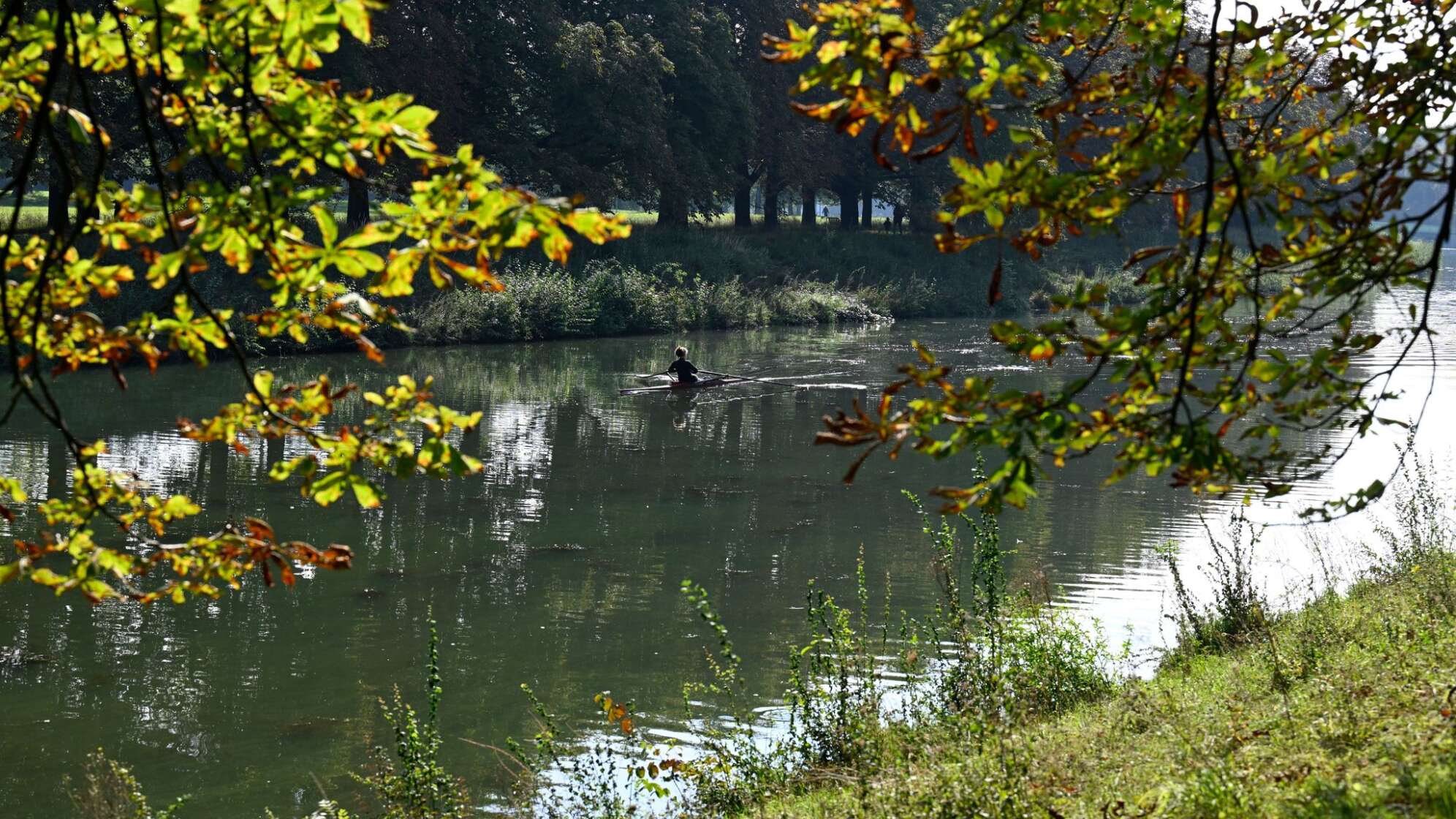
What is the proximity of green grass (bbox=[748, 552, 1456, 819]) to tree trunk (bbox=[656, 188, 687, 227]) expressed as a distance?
1593 inches

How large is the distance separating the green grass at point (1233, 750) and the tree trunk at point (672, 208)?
40465mm

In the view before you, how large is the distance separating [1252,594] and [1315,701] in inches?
133

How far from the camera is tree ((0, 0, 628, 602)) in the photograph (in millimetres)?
3998

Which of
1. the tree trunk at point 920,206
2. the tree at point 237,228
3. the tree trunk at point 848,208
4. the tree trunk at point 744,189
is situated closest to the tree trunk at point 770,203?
the tree trunk at point 744,189

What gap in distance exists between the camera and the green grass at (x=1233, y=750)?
5.00 metres

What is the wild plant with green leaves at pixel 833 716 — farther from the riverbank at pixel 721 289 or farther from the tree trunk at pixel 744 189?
the tree trunk at pixel 744 189

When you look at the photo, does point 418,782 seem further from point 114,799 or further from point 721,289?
point 721,289

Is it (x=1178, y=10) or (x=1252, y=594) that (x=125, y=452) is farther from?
(x=1178, y=10)

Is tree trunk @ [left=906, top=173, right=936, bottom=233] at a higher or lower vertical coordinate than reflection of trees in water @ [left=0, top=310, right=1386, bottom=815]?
higher

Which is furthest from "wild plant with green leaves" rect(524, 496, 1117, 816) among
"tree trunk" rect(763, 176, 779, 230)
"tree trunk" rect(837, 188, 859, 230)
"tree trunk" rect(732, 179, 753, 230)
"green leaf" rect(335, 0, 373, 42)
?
"tree trunk" rect(837, 188, 859, 230)

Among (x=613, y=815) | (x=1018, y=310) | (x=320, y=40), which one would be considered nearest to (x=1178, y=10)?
(x=320, y=40)

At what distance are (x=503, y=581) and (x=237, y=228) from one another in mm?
9315

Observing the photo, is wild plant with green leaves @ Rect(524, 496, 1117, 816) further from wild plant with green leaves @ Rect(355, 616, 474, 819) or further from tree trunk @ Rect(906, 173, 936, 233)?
tree trunk @ Rect(906, 173, 936, 233)

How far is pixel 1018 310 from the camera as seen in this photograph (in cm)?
5038
